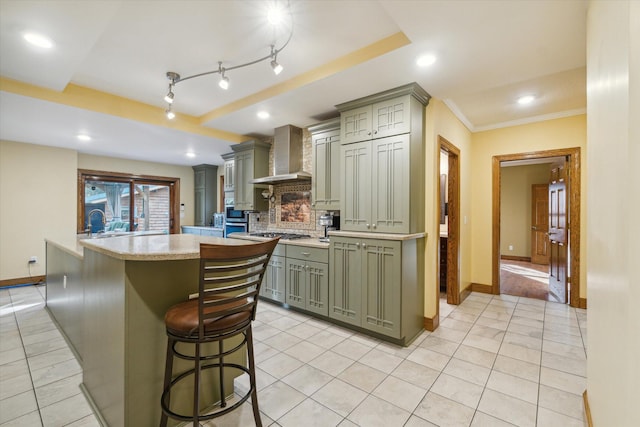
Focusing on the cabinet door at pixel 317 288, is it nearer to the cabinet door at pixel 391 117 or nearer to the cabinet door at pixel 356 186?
the cabinet door at pixel 356 186

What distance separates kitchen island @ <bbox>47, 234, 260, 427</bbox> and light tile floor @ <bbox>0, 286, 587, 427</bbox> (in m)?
0.39

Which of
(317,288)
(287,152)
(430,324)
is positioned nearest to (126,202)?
(287,152)

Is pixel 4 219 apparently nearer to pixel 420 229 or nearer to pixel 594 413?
pixel 420 229

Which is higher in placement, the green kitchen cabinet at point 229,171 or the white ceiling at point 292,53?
the white ceiling at point 292,53

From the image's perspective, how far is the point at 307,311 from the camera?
3.42 metres

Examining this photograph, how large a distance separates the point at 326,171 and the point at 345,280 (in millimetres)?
1411

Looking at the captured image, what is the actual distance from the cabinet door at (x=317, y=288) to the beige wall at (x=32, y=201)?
14.1 ft

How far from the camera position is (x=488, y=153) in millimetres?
4379

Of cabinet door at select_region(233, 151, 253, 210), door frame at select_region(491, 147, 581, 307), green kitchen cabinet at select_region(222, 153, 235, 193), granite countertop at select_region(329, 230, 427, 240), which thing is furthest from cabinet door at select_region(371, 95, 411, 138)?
green kitchen cabinet at select_region(222, 153, 235, 193)

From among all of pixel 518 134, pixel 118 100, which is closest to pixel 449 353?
pixel 518 134

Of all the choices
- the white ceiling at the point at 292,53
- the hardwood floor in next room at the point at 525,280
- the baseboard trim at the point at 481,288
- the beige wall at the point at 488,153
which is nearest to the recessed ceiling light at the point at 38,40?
the white ceiling at the point at 292,53

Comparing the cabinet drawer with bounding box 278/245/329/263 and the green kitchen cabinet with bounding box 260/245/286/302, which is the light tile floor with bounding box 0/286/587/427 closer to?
the green kitchen cabinet with bounding box 260/245/286/302

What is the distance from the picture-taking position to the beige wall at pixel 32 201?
4.66 meters

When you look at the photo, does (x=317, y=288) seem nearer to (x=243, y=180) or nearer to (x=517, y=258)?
(x=243, y=180)
